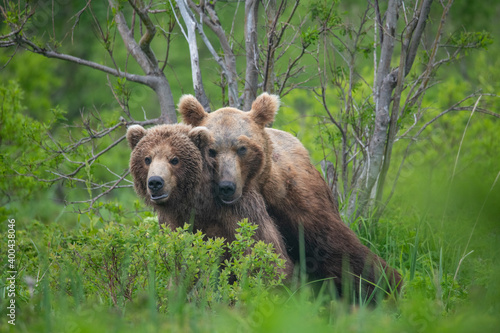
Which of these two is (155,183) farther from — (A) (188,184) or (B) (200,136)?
(B) (200,136)

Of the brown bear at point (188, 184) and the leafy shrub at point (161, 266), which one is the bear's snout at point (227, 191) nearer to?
the brown bear at point (188, 184)

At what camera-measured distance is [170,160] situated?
438 cm

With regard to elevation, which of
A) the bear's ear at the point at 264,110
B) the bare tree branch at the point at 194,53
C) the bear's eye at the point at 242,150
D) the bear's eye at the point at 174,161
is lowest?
the bear's eye at the point at 174,161

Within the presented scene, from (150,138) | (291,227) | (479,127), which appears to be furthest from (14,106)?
(479,127)

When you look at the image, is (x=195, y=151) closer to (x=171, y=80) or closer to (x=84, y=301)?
(x=84, y=301)

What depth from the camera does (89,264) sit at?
13.6 feet

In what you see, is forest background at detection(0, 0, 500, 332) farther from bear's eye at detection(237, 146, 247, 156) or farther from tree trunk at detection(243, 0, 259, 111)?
bear's eye at detection(237, 146, 247, 156)

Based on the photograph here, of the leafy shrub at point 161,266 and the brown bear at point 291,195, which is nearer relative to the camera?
the leafy shrub at point 161,266

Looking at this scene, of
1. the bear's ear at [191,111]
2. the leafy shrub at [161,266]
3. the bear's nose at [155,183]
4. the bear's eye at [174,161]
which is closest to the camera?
the leafy shrub at [161,266]

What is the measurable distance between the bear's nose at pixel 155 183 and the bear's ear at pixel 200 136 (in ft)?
1.64

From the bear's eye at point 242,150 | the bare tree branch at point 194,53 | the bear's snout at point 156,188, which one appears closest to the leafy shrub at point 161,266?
the bear's snout at point 156,188

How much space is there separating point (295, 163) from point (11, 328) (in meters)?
3.05

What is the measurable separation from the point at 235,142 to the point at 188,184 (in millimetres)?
514

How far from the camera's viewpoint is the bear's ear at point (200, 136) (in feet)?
14.6
